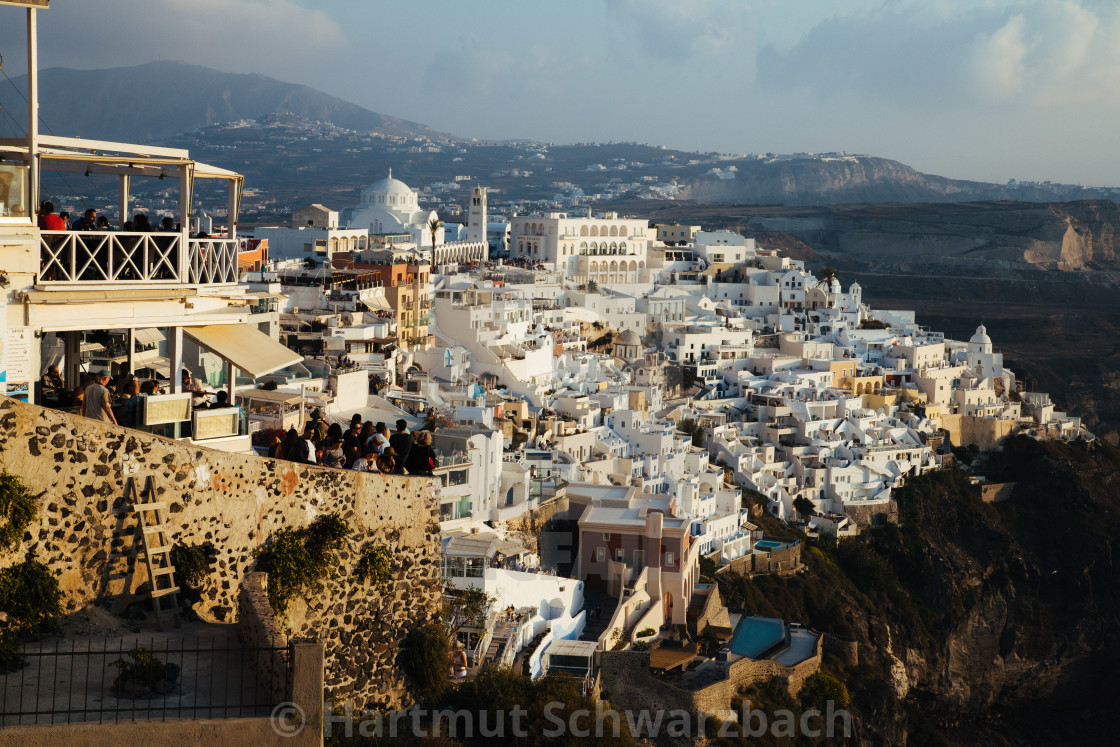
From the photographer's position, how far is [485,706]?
8898mm

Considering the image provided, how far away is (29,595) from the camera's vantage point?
Answer: 20.1 ft

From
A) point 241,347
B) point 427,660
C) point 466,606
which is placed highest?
point 241,347

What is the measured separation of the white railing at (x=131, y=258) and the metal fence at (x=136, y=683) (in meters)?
2.03

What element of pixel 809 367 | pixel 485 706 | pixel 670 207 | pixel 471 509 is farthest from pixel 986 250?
pixel 485 706

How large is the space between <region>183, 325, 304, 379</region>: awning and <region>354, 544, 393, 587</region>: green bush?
1287 millimetres

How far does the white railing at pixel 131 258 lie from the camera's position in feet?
22.2

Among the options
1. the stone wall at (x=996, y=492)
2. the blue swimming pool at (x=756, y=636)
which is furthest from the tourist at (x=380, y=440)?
the stone wall at (x=996, y=492)

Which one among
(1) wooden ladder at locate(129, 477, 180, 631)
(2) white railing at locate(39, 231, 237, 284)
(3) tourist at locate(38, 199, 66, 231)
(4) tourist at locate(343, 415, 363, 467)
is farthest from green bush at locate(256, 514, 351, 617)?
(3) tourist at locate(38, 199, 66, 231)

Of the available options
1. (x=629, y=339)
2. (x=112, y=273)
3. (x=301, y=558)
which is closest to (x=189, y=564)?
(x=301, y=558)

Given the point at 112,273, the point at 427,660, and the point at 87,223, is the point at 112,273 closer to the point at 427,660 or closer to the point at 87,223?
the point at 87,223

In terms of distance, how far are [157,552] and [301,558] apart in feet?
2.95

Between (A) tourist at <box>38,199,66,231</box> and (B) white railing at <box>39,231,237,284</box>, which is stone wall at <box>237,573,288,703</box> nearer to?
(B) white railing at <box>39,231,237,284</box>

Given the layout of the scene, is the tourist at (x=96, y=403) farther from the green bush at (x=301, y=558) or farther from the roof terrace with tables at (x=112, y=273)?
the green bush at (x=301, y=558)

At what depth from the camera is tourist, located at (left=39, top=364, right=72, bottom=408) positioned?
7418 mm
